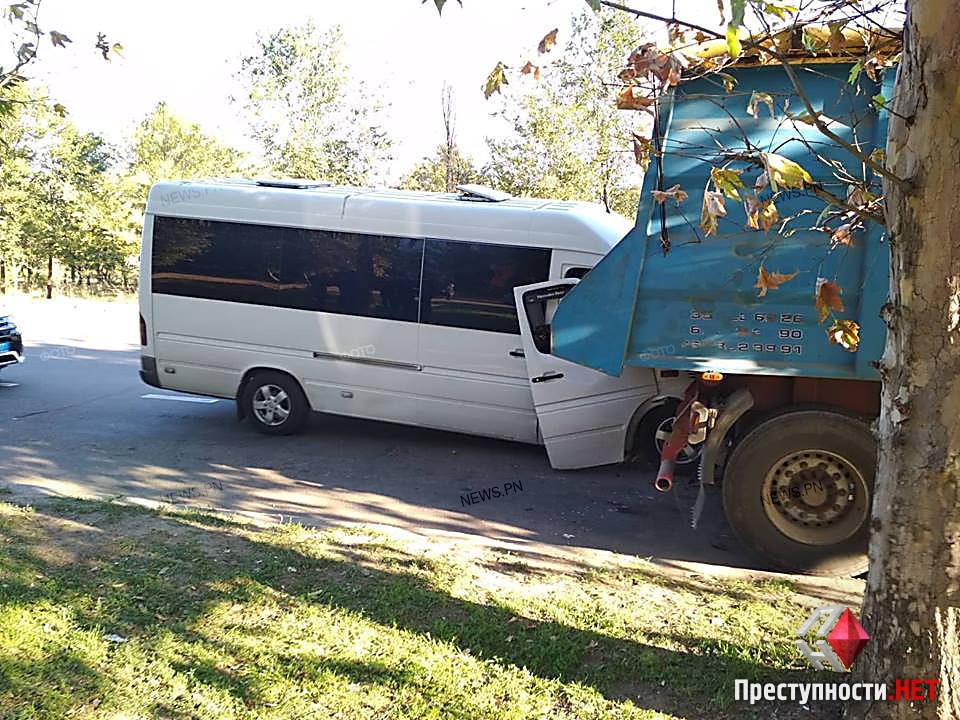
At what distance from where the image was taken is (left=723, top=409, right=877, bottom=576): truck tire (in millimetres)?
5633

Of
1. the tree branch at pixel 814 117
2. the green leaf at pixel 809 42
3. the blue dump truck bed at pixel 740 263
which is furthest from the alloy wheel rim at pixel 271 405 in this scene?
the tree branch at pixel 814 117

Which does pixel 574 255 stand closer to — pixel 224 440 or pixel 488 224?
pixel 488 224

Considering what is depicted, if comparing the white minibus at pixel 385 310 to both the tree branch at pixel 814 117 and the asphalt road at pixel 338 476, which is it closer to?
the asphalt road at pixel 338 476

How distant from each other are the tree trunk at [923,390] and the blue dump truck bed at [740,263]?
2.30 m

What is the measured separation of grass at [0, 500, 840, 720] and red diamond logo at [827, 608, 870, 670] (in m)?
0.42

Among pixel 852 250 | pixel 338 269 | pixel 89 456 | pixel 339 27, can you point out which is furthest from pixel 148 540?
pixel 339 27

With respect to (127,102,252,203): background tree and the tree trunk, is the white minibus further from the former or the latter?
(127,102,252,203): background tree

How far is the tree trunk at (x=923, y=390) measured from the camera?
295 centimetres

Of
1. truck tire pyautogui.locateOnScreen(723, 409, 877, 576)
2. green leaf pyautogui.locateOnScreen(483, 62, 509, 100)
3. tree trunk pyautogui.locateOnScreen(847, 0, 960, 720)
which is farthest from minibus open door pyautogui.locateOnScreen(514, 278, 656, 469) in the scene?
tree trunk pyautogui.locateOnScreen(847, 0, 960, 720)

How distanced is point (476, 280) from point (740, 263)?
3268 millimetres

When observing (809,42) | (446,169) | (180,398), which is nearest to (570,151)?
(446,169)

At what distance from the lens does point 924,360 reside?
10.1 feet

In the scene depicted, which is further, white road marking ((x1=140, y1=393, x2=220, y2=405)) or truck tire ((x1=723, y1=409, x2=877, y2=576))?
white road marking ((x1=140, y1=393, x2=220, y2=405))

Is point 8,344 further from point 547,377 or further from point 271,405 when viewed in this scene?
point 547,377
